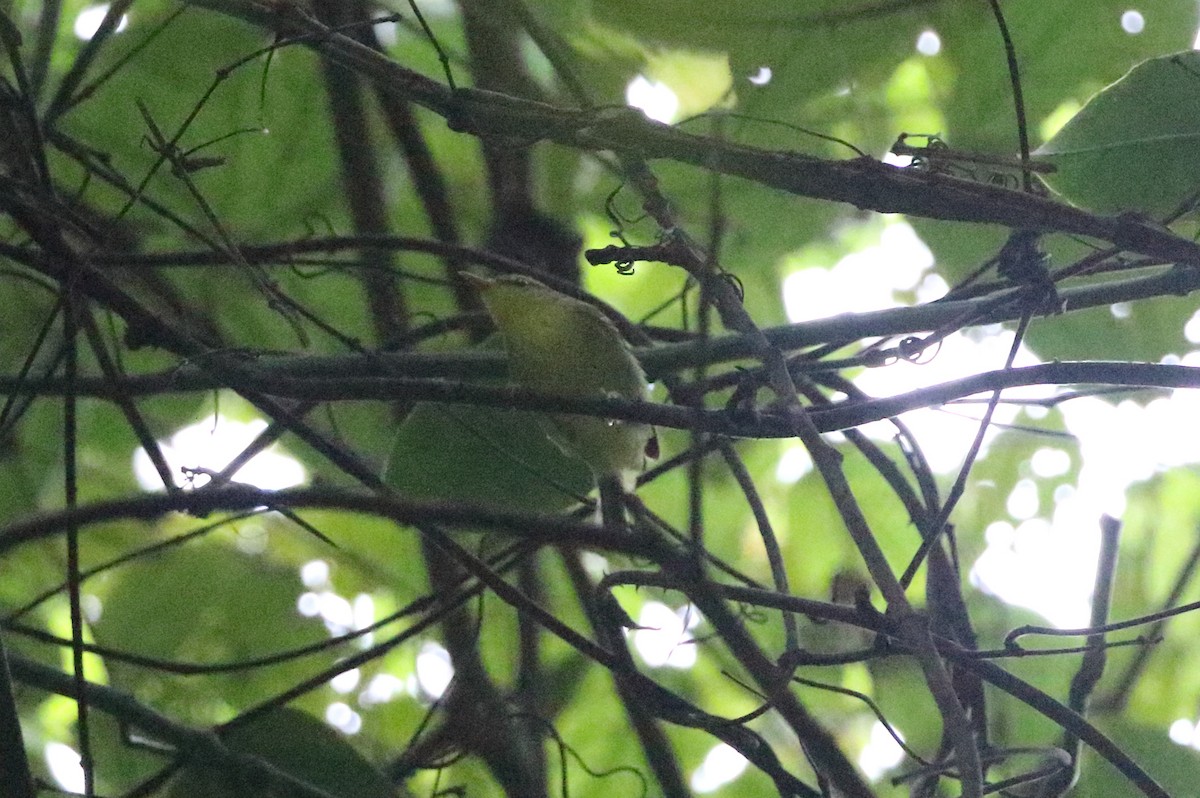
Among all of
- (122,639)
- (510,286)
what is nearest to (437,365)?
(510,286)

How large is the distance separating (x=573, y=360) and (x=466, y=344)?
45 cm

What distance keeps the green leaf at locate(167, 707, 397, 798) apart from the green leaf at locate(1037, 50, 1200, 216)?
571mm

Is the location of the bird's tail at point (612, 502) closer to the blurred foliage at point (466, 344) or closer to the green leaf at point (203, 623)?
the blurred foliage at point (466, 344)

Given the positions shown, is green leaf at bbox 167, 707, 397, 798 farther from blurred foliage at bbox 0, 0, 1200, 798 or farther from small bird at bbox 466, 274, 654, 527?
small bird at bbox 466, 274, 654, 527

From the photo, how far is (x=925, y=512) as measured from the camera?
812mm

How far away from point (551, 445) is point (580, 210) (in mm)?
441

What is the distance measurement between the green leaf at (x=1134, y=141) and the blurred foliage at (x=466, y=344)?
12cm

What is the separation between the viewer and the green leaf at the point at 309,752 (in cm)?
80

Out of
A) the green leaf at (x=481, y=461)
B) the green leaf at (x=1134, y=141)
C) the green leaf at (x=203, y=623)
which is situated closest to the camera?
the green leaf at (x=1134, y=141)

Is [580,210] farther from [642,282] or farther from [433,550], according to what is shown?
[433,550]

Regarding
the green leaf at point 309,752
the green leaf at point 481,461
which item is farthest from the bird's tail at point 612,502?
the green leaf at point 309,752

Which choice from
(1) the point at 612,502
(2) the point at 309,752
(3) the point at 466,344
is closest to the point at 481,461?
(1) the point at 612,502

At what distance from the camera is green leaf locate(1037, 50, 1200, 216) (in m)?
0.60

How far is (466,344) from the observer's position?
113 cm
